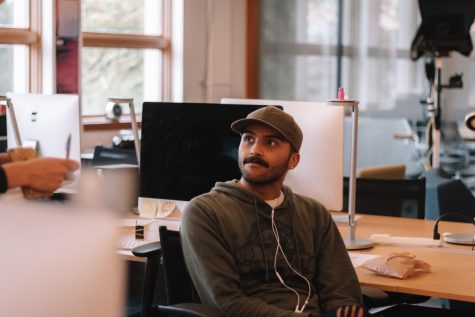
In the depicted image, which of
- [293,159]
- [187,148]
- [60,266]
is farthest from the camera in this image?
[187,148]

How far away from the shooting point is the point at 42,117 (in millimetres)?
3346

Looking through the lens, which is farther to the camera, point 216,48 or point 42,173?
point 216,48

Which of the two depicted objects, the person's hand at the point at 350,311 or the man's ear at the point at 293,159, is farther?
the man's ear at the point at 293,159

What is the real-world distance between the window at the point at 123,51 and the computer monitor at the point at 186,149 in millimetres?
2757

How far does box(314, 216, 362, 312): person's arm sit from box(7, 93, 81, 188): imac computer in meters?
0.91

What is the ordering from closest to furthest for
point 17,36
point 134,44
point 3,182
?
point 3,182 < point 17,36 < point 134,44

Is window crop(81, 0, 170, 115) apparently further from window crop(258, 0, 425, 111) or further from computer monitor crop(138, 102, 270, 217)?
computer monitor crop(138, 102, 270, 217)

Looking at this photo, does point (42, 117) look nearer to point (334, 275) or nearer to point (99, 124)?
point (334, 275)

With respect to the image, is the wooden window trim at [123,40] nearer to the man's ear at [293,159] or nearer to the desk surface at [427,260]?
the desk surface at [427,260]

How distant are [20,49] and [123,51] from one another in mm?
1084

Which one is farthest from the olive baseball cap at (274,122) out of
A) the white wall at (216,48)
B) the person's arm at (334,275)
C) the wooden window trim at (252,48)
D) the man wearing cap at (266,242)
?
the wooden window trim at (252,48)

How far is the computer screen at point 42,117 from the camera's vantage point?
2947 mm

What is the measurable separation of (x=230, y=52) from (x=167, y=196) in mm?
4226

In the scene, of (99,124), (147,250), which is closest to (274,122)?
(147,250)
